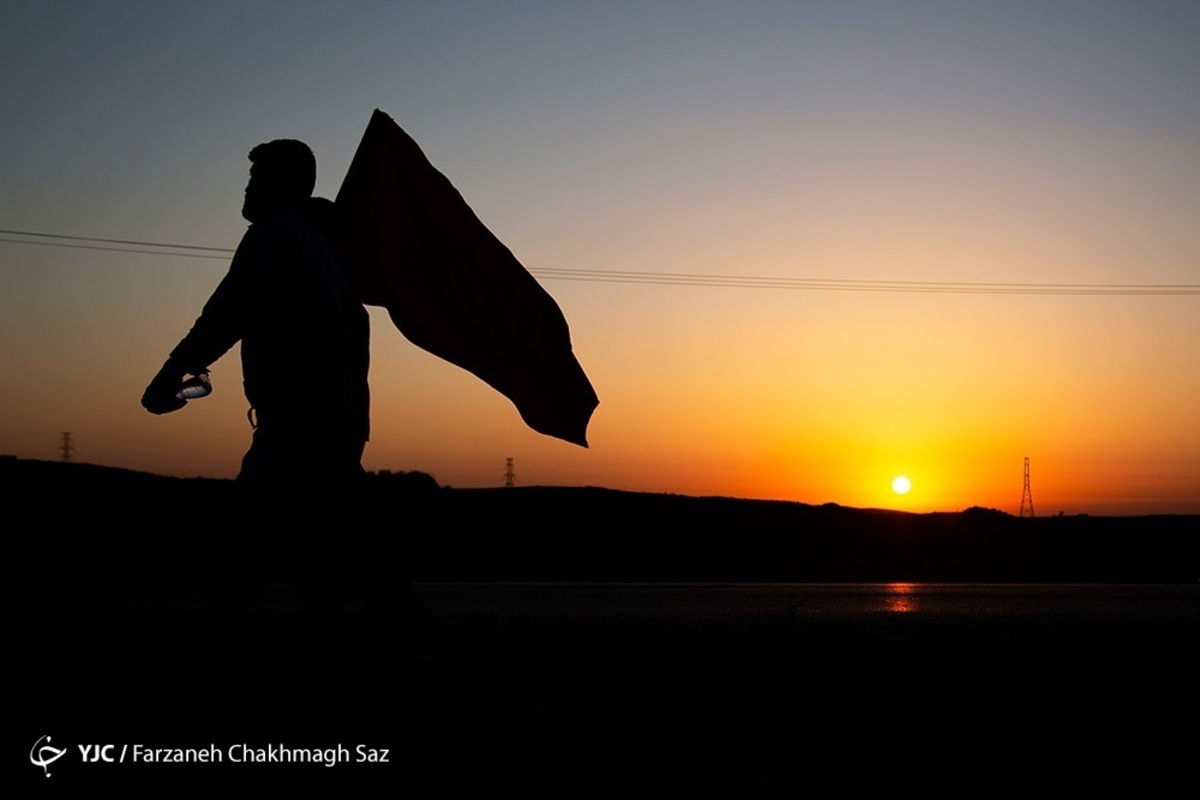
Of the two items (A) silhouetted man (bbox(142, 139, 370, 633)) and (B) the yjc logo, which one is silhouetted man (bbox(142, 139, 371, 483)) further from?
(B) the yjc logo

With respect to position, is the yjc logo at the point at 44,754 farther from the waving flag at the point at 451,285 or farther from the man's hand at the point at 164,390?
the waving flag at the point at 451,285

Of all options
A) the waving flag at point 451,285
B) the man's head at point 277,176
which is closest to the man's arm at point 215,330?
the man's head at point 277,176

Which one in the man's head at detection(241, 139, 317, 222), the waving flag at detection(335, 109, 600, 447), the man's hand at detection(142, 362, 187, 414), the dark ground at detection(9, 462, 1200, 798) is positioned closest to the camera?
the dark ground at detection(9, 462, 1200, 798)

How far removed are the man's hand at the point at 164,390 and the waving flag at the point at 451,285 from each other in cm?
215

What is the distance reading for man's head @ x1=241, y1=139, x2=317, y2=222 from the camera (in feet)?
18.4

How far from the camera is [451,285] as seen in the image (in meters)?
7.55

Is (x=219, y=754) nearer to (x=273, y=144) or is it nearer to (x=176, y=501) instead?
(x=273, y=144)

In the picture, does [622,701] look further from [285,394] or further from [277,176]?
[277,176]

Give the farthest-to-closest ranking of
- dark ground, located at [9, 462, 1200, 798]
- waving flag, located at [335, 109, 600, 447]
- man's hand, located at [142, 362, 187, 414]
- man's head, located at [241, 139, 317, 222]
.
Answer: waving flag, located at [335, 109, 600, 447]
man's head, located at [241, 139, 317, 222]
man's hand, located at [142, 362, 187, 414]
dark ground, located at [9, 462, 1200, 798]

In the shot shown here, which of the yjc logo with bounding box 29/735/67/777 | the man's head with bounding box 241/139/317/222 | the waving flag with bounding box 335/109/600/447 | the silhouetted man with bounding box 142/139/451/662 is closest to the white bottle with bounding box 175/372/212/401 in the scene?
the silhouetted man with bounding box 142/139/451/662

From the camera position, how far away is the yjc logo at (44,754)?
13.6 feet

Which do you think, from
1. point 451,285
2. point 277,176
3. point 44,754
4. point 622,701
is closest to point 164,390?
point 277,176

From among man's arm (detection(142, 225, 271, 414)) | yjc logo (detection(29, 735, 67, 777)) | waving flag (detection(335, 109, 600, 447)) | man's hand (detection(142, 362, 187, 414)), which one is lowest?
yjc logo (detection(29, 735, 67, 777))

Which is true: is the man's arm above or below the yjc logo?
above
